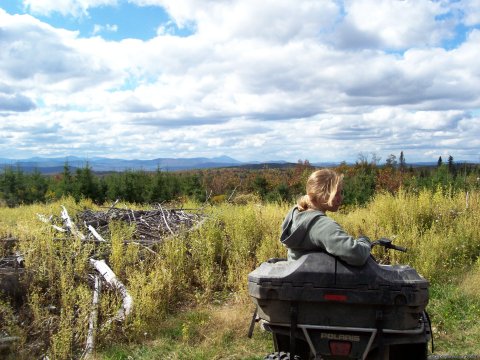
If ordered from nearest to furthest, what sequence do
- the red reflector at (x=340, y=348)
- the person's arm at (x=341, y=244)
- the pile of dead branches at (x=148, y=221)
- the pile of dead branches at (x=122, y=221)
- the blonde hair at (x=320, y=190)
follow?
the person's arm at (x=341, y=244)
the red reflector at (x=340, y=348)
the blonde hair at (x=320, y=190)
the pile of dead branches at (x=122, y=221)
the pile of dead branches at (x=148, y=221)

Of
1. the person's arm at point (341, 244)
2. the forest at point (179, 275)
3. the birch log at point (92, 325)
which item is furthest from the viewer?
the forest at point (179, 275)

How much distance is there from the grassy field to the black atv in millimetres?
2347

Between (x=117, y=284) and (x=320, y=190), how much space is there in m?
4.48

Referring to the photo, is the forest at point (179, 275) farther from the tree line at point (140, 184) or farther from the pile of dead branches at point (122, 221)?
the tree line at point (140, 184)

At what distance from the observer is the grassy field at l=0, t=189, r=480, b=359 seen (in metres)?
5.84

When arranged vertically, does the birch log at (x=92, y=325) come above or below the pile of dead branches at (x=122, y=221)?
below

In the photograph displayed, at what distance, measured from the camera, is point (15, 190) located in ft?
97.2

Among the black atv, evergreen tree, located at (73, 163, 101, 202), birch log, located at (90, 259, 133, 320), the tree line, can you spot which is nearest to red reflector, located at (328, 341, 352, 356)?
the black atv

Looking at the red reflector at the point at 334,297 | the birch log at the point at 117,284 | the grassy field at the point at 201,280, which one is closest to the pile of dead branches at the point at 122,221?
the birch log at the point at 117,284

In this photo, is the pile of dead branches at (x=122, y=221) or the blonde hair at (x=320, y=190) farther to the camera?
the pile of dead branches at (x=122, y=221)

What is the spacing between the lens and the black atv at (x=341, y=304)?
10.2 ft

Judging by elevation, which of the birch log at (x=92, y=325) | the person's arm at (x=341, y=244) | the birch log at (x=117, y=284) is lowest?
the birch log at (x=92, y=325)

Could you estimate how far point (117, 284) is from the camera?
6.98 m

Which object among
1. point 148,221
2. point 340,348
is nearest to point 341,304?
point 340,348
